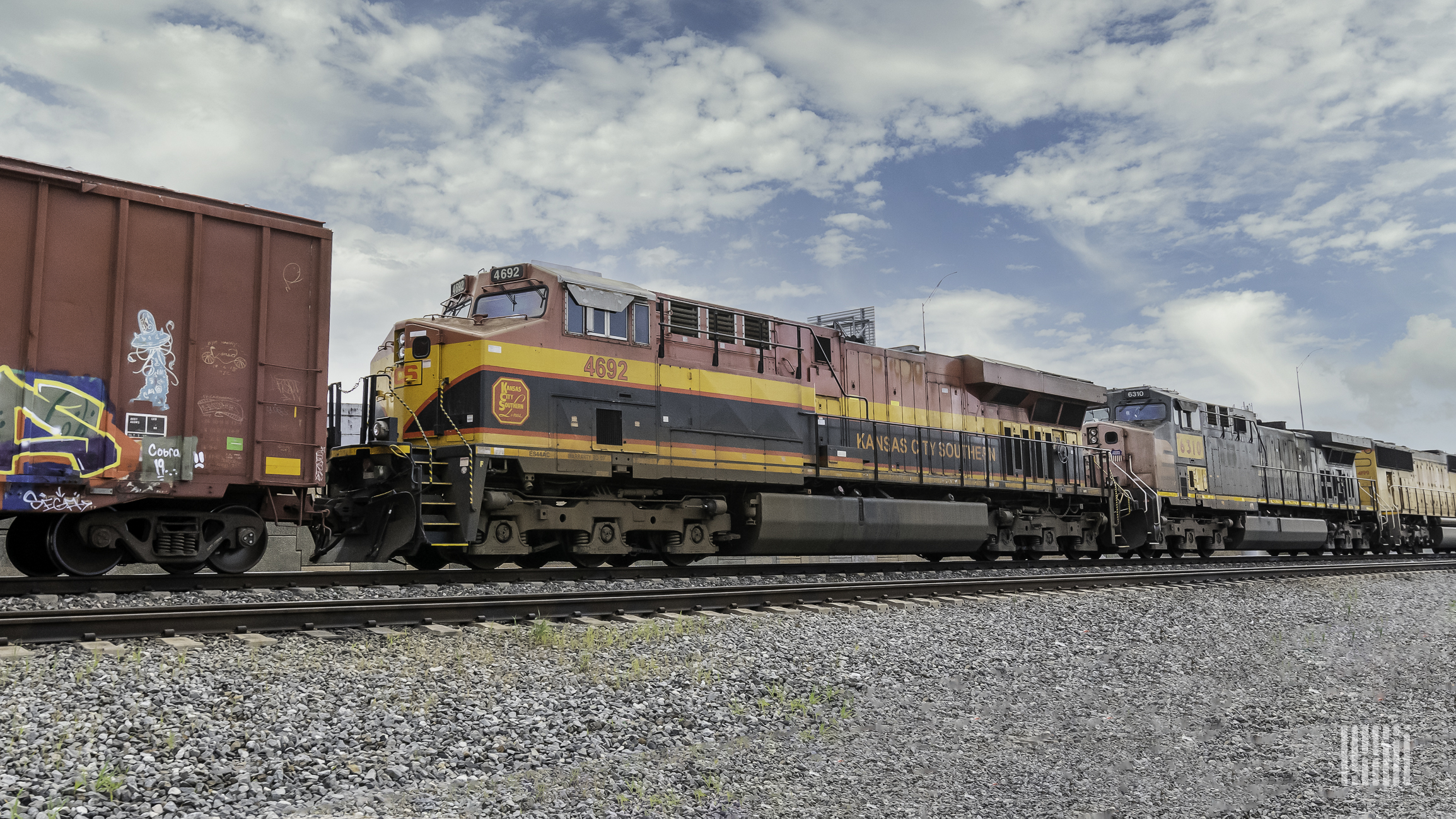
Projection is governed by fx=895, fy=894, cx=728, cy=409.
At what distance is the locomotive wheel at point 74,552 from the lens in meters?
7.66

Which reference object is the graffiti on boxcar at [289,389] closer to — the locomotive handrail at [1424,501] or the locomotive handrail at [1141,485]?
the locomotive handrail at [1141,485]

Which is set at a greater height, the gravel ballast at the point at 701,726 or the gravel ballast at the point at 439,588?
the gravel ballast at the point at 439,588

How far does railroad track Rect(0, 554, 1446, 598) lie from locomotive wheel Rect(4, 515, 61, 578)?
434 mm

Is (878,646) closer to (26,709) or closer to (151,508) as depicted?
(26,709)

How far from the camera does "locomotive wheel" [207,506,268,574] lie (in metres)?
8.35

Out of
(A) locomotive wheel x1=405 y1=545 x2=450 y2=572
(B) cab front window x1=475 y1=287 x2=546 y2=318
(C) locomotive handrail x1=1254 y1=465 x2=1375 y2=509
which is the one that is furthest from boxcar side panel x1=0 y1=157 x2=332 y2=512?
(C) locomotive handrail x1=1254 y1=465 x2=1375 y2=509

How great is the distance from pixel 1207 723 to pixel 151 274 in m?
8.97

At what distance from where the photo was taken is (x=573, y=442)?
995 centimetres

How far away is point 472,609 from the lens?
6953 millimetres

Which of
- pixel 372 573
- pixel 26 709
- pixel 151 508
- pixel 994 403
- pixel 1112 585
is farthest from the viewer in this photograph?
pixel 994 403

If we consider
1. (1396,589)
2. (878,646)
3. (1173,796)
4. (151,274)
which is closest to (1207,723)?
(1173,796)

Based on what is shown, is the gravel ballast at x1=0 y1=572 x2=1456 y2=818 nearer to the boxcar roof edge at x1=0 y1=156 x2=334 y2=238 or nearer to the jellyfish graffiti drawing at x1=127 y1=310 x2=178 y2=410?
the jellyfish graffiti drawing at x1=127 y1=310 x2=178 y2=410

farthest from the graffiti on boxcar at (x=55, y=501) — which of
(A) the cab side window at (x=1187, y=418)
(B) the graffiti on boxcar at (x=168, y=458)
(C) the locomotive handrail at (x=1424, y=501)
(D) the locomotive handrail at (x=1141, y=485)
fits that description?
(C) the locomotive handrail at (x=1424, y=501)

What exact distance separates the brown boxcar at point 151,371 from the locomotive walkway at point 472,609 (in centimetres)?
148
